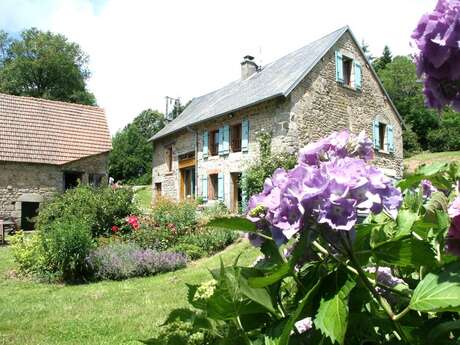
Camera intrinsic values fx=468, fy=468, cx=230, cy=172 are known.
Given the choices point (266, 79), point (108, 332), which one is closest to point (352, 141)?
point (108, 332)

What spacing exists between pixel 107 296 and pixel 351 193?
7348 millimetres

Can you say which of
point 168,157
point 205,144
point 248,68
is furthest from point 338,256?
point 168,157

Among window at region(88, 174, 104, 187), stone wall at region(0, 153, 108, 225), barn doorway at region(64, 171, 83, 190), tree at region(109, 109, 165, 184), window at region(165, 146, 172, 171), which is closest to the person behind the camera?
stone wall at region(0, 153, 108, 225)

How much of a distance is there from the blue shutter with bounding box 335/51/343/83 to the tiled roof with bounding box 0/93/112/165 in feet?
39.3

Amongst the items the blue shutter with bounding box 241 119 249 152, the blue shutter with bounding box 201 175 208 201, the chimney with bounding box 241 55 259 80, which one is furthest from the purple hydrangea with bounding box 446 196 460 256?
the chimney with bounding box 241 55 259 80

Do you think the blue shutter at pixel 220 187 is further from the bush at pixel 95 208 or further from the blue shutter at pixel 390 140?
the blue shutter at pixel 390 140

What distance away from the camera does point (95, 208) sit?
13.4 m

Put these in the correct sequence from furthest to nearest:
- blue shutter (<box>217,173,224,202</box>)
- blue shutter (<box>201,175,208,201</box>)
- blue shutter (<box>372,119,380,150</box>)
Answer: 1. blue shutter (<box>372,119,380,150</box>)
2. blue shutter (<box>201,175,208,201</box>)
3. blue shutter (<box>217,173,224,202</box>)

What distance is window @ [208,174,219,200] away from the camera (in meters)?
20.8

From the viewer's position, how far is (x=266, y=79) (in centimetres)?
2094

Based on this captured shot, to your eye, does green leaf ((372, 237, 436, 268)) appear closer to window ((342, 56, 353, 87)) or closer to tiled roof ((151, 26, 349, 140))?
tiled roof ((151, 26, 349, 140))

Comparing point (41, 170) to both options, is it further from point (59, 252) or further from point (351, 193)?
point (351, 193)

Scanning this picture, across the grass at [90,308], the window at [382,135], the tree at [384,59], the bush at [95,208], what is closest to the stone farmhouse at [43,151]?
the bush at [95,208]

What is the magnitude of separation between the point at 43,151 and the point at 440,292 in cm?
2296
